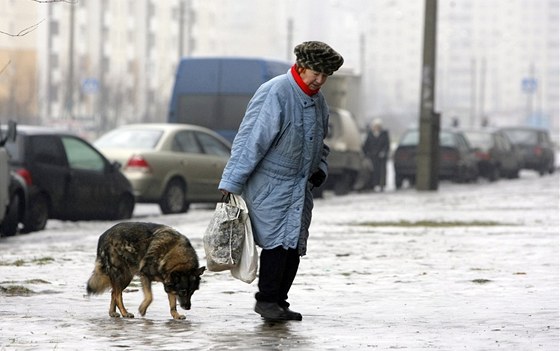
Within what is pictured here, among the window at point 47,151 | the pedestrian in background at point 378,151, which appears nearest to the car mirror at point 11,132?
the window at point 47,151

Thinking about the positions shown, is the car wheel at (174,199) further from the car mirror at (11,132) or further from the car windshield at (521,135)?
the car windshield at (521,135)

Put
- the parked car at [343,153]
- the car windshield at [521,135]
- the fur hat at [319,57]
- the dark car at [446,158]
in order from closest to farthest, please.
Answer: the fur hat at [319,57]
the parked car at [343,153]
the dark car at [446,158]
the car windshield at [521,135]

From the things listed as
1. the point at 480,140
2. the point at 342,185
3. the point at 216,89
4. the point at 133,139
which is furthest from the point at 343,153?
the point at 480,140

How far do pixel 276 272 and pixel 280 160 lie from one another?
2.08 ft

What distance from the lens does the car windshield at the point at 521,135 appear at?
1967 inches

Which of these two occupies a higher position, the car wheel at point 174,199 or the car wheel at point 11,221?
the car wheel at point 11,221

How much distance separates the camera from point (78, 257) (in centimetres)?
1350

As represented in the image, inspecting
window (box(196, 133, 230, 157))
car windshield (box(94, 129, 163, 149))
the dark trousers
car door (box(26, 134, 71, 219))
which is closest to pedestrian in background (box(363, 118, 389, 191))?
window (box(196, 133, 230, 157))

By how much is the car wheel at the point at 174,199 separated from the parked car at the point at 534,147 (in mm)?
26768

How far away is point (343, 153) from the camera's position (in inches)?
1206

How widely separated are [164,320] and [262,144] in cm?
113

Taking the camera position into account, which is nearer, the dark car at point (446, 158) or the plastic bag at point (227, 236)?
the plastic bag at point (227, 236)

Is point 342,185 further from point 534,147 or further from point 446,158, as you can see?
point 534,147

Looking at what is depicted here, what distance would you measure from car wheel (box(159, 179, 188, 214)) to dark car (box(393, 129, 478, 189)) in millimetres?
12784
